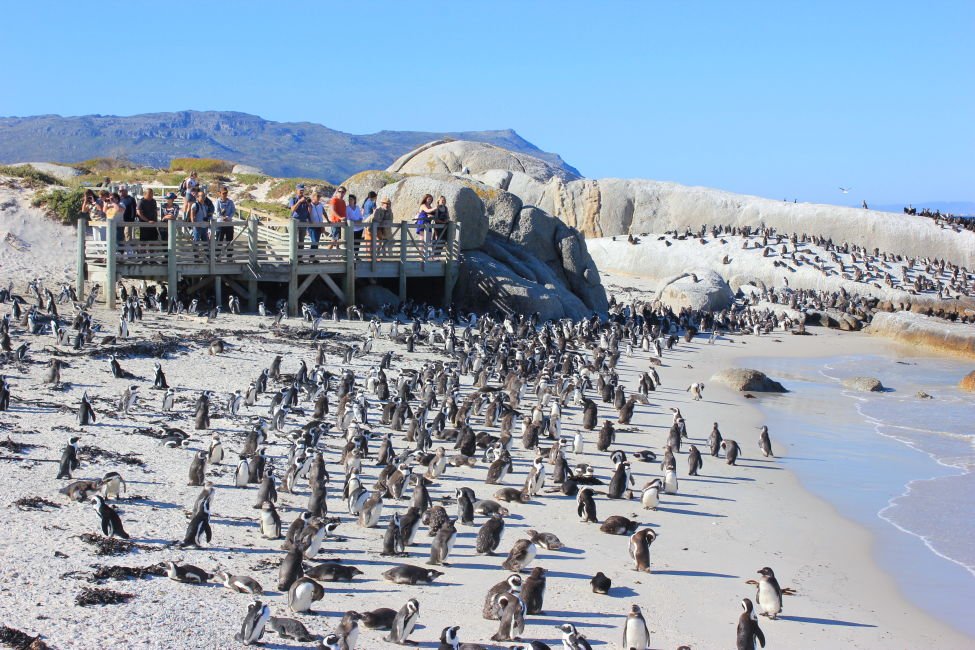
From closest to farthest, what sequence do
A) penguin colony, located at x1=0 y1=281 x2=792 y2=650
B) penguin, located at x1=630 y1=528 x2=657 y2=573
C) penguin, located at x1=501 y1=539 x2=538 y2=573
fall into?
penguin colony, located at x1=0 y1=281 x2=792 y2=650 → penguin, located at x1=501 y1=539 x2=538 y2=573 → penguin, located at x1=630 y1=528 x2=657 y2=573

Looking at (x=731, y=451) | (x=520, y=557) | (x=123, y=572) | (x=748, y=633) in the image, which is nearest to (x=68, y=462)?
(x=123, y=572)

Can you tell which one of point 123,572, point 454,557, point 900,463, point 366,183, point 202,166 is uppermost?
point 202,166

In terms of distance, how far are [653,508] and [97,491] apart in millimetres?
5334

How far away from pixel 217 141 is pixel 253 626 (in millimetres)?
138556

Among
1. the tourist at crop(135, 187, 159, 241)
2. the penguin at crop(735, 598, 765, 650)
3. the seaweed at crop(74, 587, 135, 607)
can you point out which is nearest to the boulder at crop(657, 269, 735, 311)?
the tourist at crop(135, 187, 159, 241)

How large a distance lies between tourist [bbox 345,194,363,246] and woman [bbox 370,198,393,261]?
320 millimetres

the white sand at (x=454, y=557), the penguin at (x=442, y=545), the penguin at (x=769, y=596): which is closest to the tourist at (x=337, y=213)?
the white sand at (x=454, y=557)

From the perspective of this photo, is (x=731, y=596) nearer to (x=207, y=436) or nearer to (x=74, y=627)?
(x=74, y=627)

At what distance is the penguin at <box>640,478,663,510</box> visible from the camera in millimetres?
11203

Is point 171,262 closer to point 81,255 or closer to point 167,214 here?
point 167,214

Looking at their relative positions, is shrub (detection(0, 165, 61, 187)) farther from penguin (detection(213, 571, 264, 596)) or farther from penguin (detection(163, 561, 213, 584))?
penguin (detection(213, 571, 264, 596))

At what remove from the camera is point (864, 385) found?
22172mm

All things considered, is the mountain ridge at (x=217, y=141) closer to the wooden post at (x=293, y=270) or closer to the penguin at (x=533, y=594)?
the wooden post at (x=293, y=270)

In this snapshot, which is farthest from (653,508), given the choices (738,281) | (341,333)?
(738,281)
